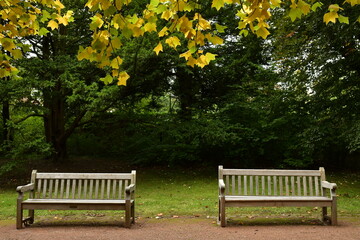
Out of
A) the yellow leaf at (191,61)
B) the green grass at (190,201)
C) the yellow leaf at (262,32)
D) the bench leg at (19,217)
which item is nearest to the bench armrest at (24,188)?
the bench leg at (19,217)

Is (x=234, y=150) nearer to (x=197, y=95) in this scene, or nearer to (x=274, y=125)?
(x=274, y=125)

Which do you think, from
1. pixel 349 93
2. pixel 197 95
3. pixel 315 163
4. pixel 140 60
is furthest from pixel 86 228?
pixel 315 163

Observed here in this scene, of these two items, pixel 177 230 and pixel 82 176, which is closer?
pixel 177 230

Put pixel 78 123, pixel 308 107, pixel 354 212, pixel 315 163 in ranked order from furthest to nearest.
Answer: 1. pixel 315 163
2. pixel 78 123
3. pixel 308 107
4. pixel 354 212

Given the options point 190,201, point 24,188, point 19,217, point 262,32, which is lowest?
point 190,201

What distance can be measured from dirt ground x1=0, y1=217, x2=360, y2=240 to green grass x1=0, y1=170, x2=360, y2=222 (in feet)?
2.16

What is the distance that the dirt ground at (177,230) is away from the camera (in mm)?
5387

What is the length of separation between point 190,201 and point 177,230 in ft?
8.72

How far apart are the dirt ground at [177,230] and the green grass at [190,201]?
2.16ft

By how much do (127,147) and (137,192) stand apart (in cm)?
618

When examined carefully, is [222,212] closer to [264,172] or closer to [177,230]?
[177,230]

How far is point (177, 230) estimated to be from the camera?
576 cm

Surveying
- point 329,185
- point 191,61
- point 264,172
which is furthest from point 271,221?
point 191,61

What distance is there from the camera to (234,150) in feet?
46.5
